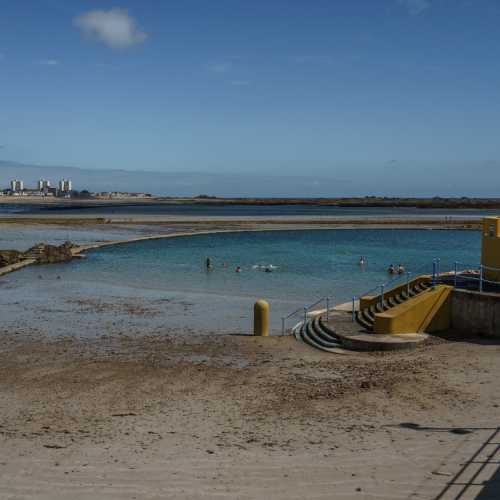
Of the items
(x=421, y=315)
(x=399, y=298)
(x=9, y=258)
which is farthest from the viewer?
(x=9, y=258)

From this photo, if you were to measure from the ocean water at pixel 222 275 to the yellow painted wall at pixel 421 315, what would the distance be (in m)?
4.98

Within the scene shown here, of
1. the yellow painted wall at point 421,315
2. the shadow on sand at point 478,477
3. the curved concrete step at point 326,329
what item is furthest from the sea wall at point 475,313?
the shadow on sand at point 478,477

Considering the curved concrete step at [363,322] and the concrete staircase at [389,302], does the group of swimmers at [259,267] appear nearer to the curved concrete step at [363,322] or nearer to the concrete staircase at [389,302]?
the concrete staircase at [389,302]

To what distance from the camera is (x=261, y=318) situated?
62.9 ft

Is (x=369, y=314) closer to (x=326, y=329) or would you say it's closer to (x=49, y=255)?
(x=326, y=329)

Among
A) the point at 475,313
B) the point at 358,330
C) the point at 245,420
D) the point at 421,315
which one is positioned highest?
the point at 475,313

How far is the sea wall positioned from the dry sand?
2.70 ft

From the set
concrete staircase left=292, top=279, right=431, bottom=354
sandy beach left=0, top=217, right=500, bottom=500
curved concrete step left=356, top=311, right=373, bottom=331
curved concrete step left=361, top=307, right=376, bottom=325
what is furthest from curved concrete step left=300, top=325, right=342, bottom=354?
curved concrete step left=361, top=307, right=376, bottom=325

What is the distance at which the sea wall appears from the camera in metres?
17.1

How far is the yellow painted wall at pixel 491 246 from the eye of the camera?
18172 millimetres

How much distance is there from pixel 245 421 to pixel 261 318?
304 inches

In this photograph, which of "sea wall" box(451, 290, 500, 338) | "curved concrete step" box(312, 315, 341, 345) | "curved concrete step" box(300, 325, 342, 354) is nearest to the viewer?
"curved concrete step" box(300, 325, 342, 354)

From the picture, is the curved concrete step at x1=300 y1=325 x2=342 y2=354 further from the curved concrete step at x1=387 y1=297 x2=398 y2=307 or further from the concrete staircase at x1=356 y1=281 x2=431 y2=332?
the curved concrete step at x1=387 y1=297 x2=398 y2=307

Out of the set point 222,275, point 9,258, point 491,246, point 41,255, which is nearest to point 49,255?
point 41,255
